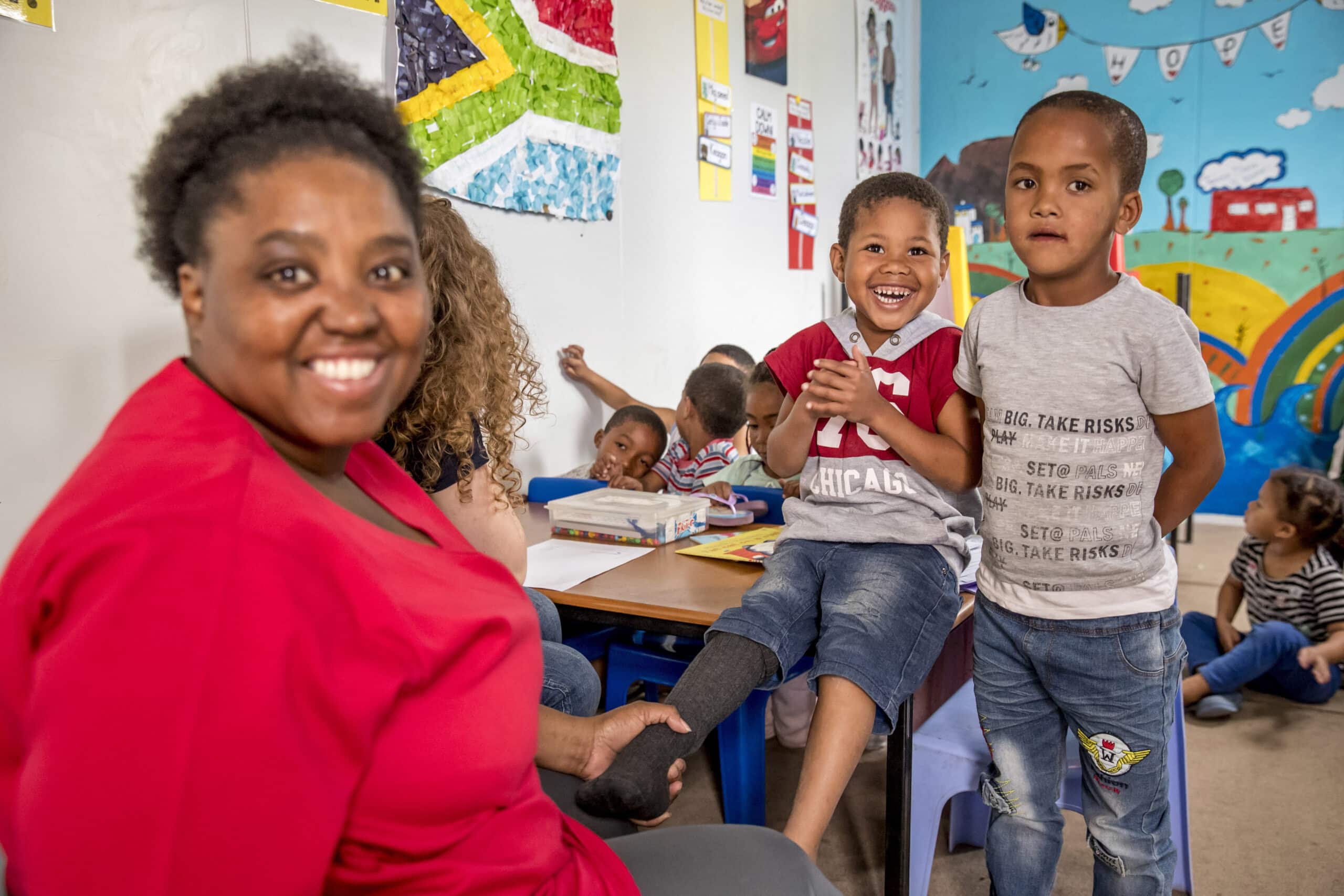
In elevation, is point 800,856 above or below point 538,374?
below

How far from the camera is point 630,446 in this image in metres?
3.05

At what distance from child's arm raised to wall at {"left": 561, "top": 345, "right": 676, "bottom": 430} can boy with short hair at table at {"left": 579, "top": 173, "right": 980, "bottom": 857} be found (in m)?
1.31

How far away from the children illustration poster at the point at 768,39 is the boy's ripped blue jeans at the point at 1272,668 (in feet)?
9.46

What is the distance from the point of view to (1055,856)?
158cm

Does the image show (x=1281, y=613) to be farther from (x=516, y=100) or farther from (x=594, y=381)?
(x=516, y=100)

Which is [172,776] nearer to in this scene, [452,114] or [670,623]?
[670,623]

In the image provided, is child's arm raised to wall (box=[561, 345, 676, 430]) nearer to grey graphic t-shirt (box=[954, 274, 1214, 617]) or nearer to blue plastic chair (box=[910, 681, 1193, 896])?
blue plastic chair (box=[910, 681, 1193, 896])

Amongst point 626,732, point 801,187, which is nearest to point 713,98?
point 801,187

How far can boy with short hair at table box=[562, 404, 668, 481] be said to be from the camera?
9.96 ft

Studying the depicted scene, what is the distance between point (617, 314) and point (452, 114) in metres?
1.06

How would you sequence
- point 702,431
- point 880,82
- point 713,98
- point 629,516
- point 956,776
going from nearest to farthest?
point 956,776
point 629,516
point 702,431
point 713,98
point 880,82

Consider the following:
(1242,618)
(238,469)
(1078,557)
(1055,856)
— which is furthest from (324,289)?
(1242,618)

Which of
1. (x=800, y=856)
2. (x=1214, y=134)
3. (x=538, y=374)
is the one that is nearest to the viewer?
(x=800, y=856)

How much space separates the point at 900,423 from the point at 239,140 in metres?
1.24
